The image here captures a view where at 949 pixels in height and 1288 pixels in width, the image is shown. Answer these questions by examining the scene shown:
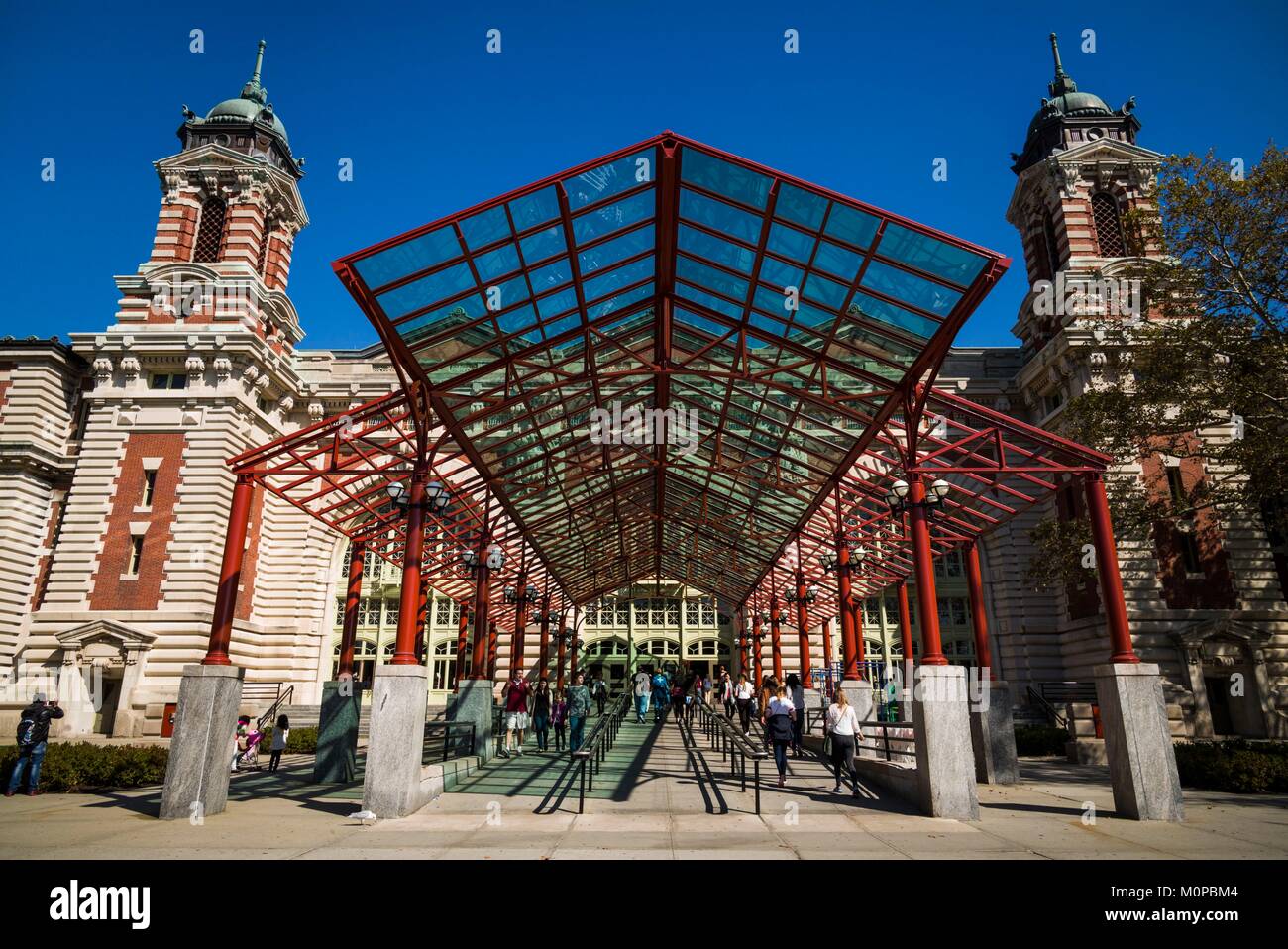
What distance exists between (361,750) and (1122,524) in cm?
2422

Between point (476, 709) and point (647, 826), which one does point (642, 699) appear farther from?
point (647, 826)

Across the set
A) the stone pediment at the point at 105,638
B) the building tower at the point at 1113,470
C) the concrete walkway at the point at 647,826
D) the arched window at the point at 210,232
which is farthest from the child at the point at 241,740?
the arched window at the point at 210,232

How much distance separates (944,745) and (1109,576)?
167 inches

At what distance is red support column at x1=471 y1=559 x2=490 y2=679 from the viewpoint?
60.6 ft

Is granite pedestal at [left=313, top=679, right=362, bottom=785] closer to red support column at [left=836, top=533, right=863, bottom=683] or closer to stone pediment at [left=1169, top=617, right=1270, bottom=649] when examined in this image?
red support column at [left=836, top=533, right=863, bottom=683]

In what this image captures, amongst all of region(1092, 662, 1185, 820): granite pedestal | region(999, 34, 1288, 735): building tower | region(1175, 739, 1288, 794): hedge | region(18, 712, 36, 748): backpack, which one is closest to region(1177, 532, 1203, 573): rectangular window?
region(999, 34, 1288, 735): building tower

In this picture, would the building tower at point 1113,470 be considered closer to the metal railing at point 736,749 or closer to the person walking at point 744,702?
the person walking at point 744,702

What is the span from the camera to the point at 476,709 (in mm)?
16859

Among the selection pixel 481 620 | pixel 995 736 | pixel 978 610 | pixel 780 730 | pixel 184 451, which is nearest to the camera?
pixel 780 730

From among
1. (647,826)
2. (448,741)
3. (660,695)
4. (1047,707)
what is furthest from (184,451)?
(1047,707)

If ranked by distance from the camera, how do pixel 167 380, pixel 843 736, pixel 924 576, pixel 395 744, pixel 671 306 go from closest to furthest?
pixel 395 744 → pixel 924 576 → pixel 843 736 → pixel 671 306 → pixel 167 380

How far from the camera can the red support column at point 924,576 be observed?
1137cm

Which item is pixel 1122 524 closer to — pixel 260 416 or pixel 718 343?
pixel 718 343

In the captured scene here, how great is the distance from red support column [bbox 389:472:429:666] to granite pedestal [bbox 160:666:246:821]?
8.35 feet
